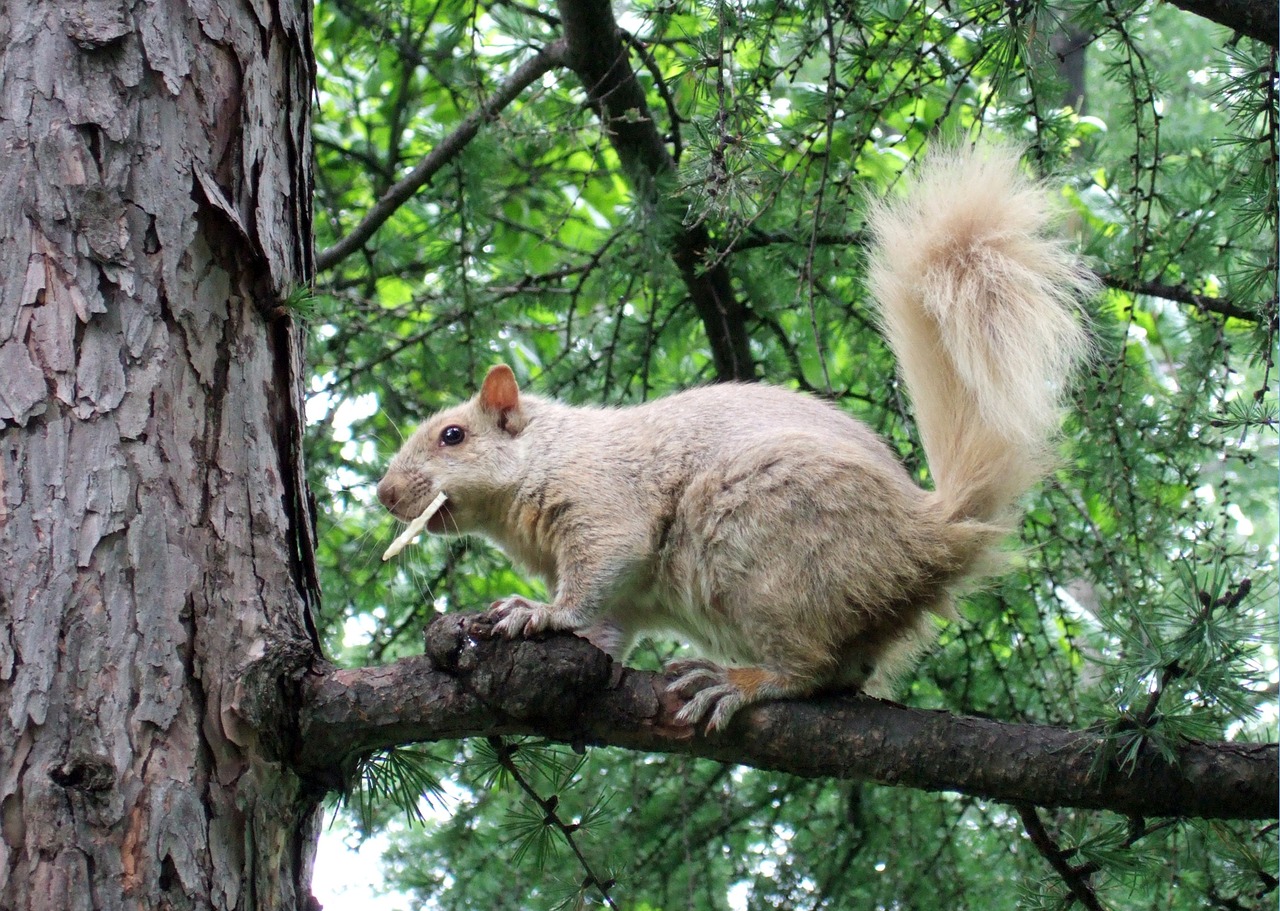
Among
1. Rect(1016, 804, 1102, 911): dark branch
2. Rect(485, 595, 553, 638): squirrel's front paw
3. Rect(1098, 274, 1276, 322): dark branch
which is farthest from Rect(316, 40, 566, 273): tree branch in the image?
Rect(1016, 804, 1102, 911): dark branch

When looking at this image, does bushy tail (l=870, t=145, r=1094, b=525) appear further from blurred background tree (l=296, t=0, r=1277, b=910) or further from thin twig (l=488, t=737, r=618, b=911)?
thin twig (l=488, t=737, r=618, b=911)

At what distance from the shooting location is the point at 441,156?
11.6 ft

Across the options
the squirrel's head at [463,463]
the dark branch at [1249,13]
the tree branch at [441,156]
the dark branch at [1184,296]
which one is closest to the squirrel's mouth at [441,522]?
the squirrel's head at [463,463]

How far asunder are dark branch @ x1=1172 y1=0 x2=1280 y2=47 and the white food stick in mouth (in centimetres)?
183

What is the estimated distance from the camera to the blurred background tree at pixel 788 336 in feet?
8.93

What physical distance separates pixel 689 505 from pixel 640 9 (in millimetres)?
1588

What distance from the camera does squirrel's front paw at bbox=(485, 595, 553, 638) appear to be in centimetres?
222

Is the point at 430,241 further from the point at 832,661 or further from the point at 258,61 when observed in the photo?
the point at 832,661

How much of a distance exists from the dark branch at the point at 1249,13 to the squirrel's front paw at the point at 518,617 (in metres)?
1.67

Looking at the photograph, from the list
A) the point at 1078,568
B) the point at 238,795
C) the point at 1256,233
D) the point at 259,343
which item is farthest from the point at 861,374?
the point at 238,795

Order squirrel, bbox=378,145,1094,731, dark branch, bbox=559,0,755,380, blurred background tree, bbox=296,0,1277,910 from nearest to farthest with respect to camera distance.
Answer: squirrel, bbox=378,145,1094,731, blurred background tree, bbox=296,0,1277,910, dark branch, bbox=559,0,755,380

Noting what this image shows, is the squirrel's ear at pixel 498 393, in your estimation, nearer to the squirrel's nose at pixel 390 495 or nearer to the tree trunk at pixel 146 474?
the squirrel's nose at pixel 390 495

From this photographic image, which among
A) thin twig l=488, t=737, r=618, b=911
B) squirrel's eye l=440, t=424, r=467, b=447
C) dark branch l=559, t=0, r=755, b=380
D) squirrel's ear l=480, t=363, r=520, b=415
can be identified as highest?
dark branch l=559, t=0, r=755, b=380

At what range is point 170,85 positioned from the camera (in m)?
2.20
